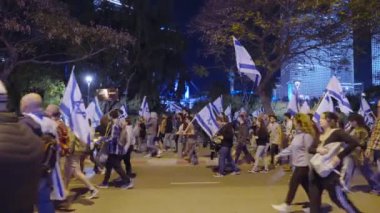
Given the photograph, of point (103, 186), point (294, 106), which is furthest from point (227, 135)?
point (103, 186)

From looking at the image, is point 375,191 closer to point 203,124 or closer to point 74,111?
point 203,124

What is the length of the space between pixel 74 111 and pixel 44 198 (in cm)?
404

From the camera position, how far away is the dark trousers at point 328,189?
24.8 ft

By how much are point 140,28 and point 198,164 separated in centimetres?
1880

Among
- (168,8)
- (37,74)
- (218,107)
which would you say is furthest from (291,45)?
(168,8)

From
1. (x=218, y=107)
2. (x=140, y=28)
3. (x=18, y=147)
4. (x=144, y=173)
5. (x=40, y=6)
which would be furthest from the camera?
(x=140, y=28)

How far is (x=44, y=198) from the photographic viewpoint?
20.5 feet

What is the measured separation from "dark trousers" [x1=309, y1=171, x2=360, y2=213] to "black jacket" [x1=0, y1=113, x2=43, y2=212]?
5616 millimetres

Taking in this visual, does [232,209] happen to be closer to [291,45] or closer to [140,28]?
[291,45]

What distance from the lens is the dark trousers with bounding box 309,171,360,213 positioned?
756cm

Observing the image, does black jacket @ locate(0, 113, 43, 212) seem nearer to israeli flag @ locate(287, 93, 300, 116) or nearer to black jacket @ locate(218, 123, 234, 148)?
black jacket @ locate(218, 123, 234, 148)

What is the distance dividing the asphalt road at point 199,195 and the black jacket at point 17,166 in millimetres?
6345

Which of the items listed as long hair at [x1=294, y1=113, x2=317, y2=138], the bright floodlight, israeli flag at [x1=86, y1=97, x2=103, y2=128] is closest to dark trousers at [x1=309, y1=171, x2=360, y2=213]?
long hair at [x1=294, y1=113, x2=317, y2=138]

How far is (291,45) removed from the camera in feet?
75.8
